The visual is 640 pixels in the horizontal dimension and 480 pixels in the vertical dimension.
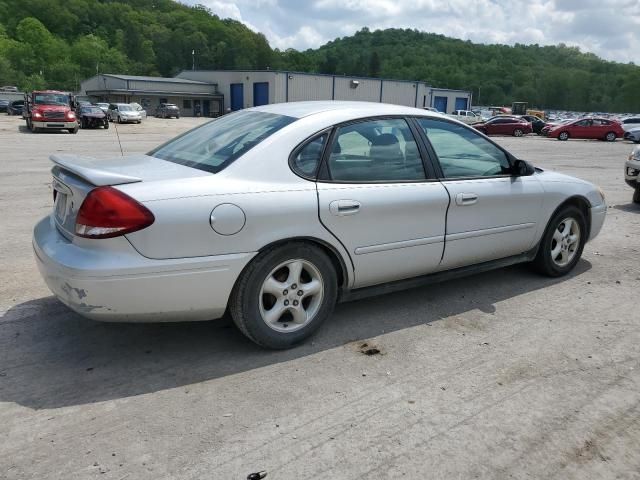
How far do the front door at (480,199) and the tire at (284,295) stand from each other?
3.70 feet

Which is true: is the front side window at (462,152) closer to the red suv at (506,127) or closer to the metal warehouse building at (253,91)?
the red suv at (506,127)

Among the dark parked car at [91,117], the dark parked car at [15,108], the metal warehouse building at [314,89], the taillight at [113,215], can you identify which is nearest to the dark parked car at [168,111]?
the metal warehouse building at [314,89]

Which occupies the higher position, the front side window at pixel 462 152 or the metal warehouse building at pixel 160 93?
the metal warehouse building at pixel 160 93

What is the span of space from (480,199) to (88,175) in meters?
2.83

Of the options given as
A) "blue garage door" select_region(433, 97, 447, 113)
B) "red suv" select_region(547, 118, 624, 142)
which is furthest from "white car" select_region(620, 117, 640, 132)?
"blue garage door" select_region(433, 97, 447, 113)

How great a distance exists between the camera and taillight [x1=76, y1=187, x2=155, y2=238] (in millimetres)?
2996

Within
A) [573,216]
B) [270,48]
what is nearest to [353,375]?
[573,216]

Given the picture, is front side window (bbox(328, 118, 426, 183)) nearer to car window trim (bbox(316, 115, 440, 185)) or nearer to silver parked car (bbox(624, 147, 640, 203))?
car window trim (bbox(316, 115, 440, 185))

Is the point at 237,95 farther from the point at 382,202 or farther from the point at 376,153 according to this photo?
the point at 382,202

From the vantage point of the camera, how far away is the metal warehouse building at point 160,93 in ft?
229

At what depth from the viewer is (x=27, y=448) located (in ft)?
8.39

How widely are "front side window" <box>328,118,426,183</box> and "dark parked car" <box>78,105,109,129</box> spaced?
3243 centimetres

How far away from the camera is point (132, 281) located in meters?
3.01

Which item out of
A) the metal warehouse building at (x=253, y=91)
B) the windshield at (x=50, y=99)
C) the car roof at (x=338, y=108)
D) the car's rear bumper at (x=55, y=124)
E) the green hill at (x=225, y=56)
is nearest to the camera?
the car roof at (x=338, y=108)
